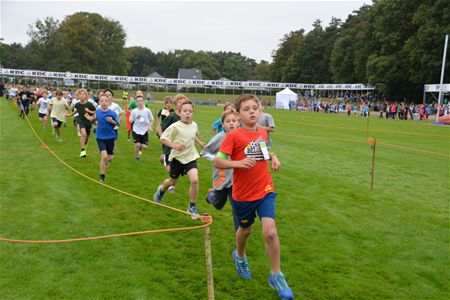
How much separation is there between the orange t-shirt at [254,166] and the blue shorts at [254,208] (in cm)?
5

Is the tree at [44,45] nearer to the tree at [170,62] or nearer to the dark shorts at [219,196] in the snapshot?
the tree at [170,62]

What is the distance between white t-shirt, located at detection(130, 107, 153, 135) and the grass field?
3.52 feet

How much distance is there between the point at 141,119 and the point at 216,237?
657 cm

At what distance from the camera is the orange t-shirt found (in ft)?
14.1

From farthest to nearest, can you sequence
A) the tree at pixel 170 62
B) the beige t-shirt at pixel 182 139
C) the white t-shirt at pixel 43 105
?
the tree at pixel 170 62 < the white t-shirt at pixel 43 105 < the beige t-shirt at pixel 182 139

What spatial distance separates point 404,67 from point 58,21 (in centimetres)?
7935

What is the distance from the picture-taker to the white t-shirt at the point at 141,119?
39.3ft

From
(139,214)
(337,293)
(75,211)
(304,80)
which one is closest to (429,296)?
(337,293)

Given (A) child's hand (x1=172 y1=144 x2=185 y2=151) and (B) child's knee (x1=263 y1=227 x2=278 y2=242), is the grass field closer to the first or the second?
(B) child's knee (x1=263 y1=227 x2=278 y2=242)

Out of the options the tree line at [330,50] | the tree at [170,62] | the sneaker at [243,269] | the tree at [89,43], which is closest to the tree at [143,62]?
the tree at [170,62]

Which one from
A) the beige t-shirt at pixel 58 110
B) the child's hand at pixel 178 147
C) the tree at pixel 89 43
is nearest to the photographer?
the child's hand at pixel 178 147

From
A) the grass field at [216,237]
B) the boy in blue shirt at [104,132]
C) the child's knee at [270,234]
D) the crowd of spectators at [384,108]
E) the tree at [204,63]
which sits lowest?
the grass field at [216,237]

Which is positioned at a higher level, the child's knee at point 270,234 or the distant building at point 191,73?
the distant building at point 191,73

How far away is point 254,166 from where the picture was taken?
432 centimetres
